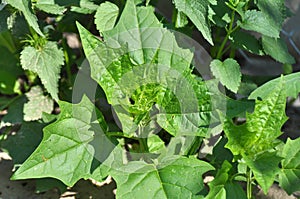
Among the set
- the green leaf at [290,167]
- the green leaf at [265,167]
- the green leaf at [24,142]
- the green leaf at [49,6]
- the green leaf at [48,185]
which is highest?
the green leaf at [49,6]

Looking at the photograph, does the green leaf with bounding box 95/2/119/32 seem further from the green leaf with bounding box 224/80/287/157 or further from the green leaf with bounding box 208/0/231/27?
the green leaf with bounding box 224/80/287/157

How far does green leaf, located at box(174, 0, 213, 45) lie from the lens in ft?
4.54

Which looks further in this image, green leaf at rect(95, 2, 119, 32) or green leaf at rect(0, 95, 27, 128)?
green leaf at rect(0, 95, 27, 128)

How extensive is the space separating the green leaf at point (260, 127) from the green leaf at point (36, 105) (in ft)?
2.33

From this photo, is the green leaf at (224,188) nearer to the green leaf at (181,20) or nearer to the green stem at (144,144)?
the green stem at (144,144)

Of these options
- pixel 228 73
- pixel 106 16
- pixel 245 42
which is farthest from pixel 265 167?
pixel 106 16

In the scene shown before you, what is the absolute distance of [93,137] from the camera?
1.44m

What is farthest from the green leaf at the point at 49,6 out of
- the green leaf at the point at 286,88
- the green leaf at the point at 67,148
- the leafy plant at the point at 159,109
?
the green leaf at the point at 286,88

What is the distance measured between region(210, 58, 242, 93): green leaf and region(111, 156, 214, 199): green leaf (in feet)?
0.88

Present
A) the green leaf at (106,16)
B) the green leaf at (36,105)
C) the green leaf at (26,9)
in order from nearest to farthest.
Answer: the green leaf at (26,9) < the green leaf at (106,16) < the green leaf at (36,105)

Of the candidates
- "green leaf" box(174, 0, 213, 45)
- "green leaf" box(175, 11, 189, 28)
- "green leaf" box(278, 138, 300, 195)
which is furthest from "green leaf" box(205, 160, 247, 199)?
"green leaf" box(175, 11, 189, 28)

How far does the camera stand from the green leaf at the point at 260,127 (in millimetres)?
1349

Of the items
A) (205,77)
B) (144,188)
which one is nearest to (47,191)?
(144,188)

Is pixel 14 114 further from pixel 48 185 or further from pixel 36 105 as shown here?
pixel 48 185
